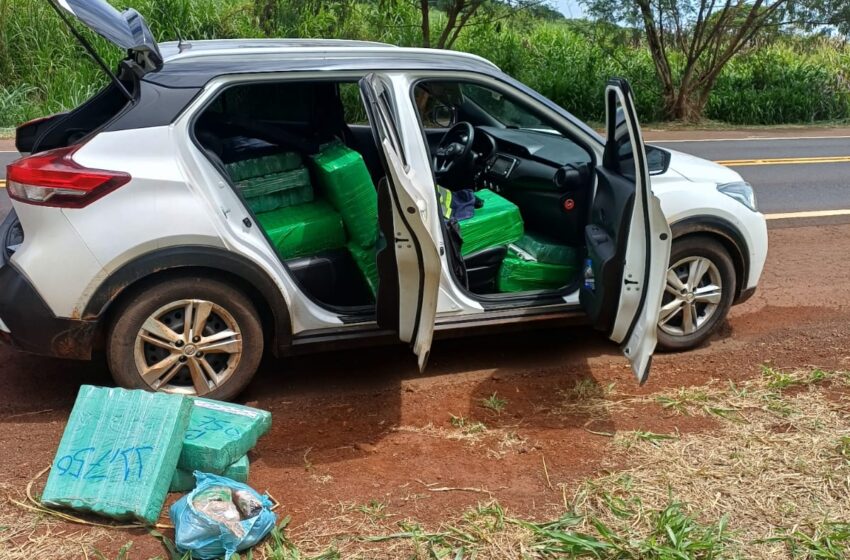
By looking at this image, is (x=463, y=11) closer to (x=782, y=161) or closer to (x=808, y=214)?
(x=782, y=161)

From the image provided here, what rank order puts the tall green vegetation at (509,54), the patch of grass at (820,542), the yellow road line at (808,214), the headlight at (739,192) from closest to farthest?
1. the patch of grass at (820,542)
2. the headlight at (739,192)
3. the yellow road line at (808,214)
4. the tall green vegetation at (509,54)

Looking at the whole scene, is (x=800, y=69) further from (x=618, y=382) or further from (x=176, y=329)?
(x=176, y=329)

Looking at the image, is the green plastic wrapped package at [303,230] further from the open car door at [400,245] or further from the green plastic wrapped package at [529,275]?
the green plastic wrapped package at [529,275]

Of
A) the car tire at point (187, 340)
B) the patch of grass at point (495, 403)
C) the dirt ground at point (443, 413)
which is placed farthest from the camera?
the patch of grass at point (495, 403)

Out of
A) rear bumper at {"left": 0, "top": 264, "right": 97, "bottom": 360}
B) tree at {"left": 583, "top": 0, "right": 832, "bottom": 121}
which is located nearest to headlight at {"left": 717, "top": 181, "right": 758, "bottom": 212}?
rear bumper at {"left": 0, "top": 264, "right": 97, "bottom": 360}

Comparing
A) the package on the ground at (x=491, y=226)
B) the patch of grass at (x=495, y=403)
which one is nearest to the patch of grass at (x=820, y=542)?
the patch of grass at (x=495, y=403)

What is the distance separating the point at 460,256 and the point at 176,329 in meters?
1.51

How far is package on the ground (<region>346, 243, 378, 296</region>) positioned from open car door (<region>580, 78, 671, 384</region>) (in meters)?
1.15

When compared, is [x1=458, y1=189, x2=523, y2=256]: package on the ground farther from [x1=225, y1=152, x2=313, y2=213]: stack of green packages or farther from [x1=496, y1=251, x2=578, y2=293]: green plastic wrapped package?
[x1=225, y1=152, x2=313, y2=213]: stack of green packages

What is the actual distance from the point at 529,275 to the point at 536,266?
0.21 ft

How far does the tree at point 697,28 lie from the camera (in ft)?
61.8

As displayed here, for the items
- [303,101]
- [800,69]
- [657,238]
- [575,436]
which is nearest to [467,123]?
[303,101]

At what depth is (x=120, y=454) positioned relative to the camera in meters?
3.50

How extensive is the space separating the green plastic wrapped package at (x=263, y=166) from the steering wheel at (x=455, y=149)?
3.03 feet
